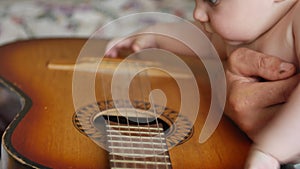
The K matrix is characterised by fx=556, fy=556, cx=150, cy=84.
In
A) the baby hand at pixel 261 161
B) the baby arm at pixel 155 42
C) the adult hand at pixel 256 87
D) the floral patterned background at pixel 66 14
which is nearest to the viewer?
the baby hand at pixel 261 161

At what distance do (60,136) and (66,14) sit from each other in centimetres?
99

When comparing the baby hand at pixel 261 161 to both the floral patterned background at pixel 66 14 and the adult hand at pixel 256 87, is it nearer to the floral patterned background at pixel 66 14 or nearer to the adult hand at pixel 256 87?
the adult hand at pixel 256 87

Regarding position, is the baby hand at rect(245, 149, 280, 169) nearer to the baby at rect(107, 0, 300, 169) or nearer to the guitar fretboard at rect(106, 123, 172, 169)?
the baby at rect(107, 0, 300, 169)

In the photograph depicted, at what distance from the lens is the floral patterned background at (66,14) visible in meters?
1.65

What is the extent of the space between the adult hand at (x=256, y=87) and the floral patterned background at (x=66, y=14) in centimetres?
83

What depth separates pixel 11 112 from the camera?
1.02 m

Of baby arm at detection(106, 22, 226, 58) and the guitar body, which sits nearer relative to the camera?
the guitar body

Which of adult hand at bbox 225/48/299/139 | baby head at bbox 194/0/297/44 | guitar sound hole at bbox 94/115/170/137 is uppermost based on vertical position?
baby head at bbox 194/0/297/44

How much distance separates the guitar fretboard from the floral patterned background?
835mm

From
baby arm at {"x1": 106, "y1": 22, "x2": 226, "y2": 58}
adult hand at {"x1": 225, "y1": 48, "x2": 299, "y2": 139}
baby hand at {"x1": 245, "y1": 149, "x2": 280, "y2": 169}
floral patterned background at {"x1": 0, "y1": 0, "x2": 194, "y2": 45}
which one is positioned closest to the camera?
baby hand at {"x1": 245, "y1": 149, "x2": 280, "y2": 169}

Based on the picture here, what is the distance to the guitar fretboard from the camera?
73 centimetres

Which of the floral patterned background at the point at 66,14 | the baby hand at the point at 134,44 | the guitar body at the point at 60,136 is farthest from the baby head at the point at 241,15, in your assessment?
the floral patterned background at the point at 66,14

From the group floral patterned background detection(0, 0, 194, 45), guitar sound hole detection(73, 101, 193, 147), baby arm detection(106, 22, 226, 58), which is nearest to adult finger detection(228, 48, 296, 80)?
guitar sound hole detection(73, 101, 193, 147)

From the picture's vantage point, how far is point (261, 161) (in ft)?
2.25
